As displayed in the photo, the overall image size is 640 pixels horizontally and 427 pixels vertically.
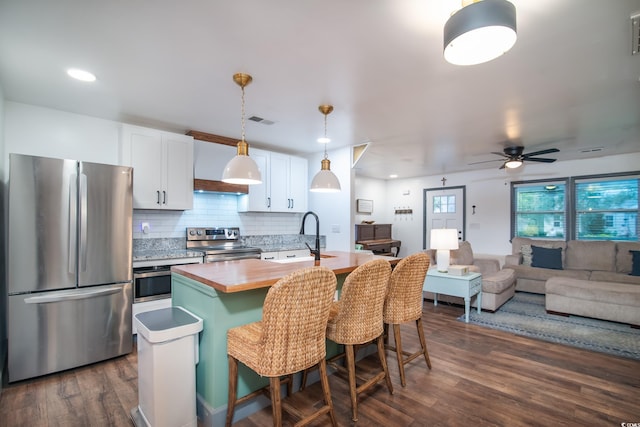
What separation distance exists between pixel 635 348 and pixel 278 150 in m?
5.03

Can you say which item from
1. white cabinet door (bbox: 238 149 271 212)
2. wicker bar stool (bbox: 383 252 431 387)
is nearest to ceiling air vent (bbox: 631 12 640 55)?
wicker bar stool (bbox: 383 252 431 387)

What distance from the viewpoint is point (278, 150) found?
5043 mm

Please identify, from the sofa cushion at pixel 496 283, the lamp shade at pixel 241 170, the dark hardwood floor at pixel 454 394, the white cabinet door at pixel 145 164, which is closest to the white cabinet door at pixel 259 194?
the white cabinet door at pixel 145 164

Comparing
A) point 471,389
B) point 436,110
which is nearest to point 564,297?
point 471,389

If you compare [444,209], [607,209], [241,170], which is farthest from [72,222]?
[607,209]

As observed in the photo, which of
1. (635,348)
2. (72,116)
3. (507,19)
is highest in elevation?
(72,116)

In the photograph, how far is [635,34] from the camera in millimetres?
1852

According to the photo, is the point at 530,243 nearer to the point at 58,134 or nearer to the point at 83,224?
the point at 83,224

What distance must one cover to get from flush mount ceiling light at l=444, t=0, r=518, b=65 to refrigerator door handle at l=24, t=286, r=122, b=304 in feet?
11.0

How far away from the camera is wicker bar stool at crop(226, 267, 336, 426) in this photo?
1.49 meters

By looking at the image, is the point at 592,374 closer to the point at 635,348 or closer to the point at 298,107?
the point at 635,348

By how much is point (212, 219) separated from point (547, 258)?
5724 millimetres

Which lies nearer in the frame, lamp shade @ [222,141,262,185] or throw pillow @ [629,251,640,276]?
lamp shade @ [222,141,262,185]

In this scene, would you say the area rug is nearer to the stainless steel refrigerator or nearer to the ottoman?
the ottoman
